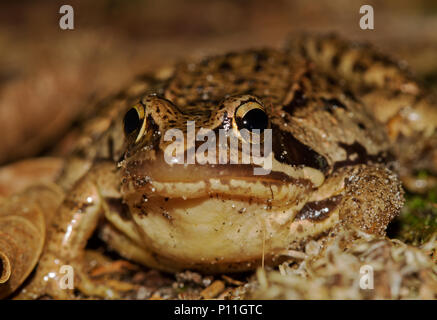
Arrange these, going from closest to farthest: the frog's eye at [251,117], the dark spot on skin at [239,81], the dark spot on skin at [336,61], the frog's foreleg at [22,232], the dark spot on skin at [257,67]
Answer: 1. the frog's eye at [251,117]
2. the frog's foreleg at [22,232]
3. the dark spot on skin at [239,81]
4. the dark spot on skin at [257,67]
5. the dark spot on skin at [336,61]

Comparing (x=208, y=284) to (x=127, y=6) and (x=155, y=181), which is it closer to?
(x=155, y=181)

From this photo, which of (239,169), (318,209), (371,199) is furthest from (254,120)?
(371,199)

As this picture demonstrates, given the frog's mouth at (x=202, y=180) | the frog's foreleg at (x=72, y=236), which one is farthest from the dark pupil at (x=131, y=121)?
the frog's foreleg at (x=72, y=236)

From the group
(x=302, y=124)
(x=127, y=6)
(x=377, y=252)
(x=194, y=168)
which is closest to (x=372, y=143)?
(x=302, y=124)

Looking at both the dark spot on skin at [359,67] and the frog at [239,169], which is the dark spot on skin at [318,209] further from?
the dark spot on skin at [359,67]

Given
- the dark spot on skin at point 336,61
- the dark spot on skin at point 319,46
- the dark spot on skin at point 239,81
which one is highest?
the dark spot on skin at point 319,46

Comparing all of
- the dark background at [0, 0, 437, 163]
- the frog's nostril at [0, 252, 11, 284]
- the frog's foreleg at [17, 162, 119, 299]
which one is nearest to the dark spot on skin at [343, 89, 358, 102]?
the dark background at [0, 0, 437, 163]
